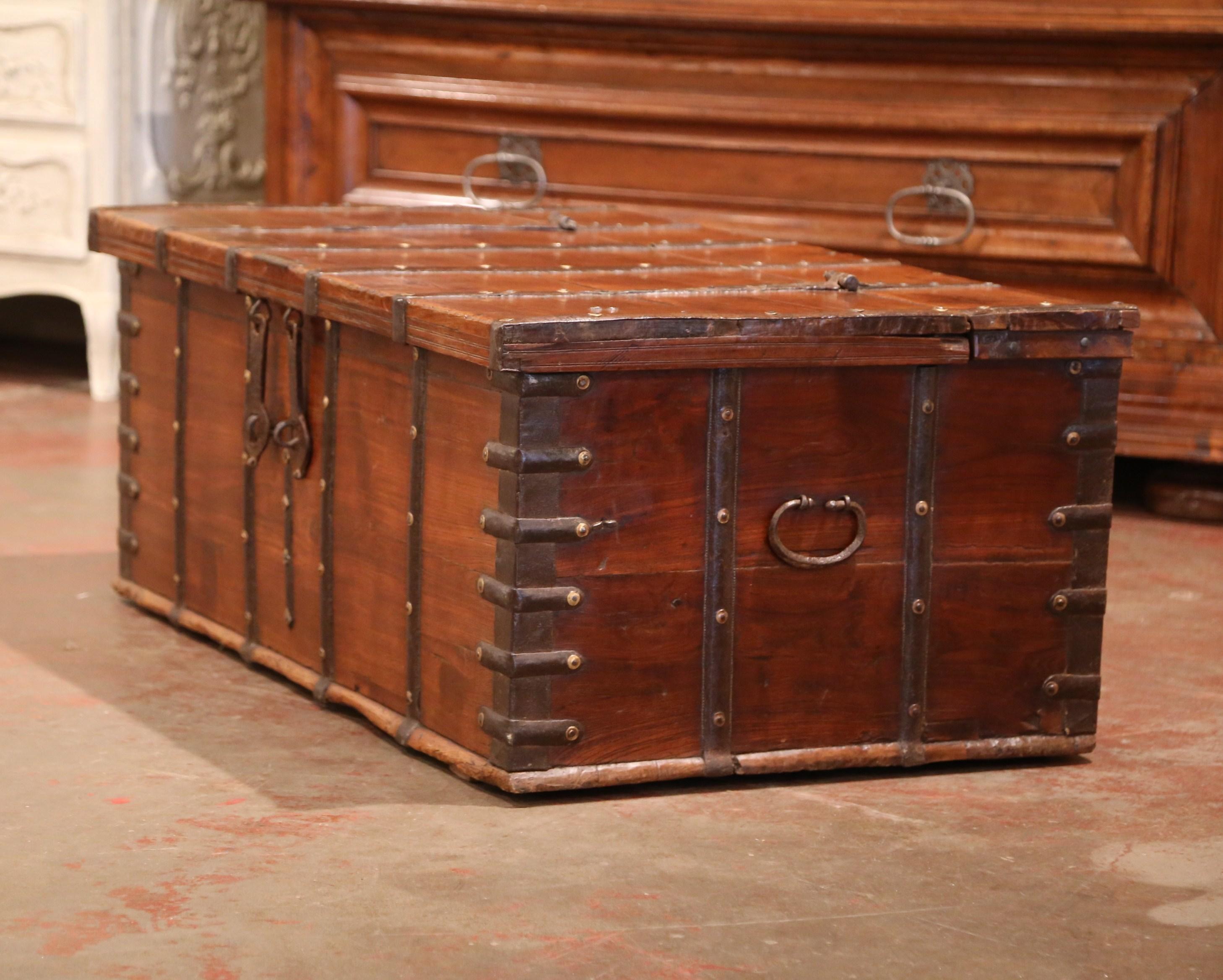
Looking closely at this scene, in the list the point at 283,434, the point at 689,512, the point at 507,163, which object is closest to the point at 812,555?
the point at 689,512

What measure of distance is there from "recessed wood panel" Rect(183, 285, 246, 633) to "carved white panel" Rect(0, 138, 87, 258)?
1838 mm

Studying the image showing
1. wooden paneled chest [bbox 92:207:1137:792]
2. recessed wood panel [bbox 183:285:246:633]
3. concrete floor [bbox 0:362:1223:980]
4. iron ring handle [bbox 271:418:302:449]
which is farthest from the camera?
recessed wood panel [bbox 183:285:246:633]

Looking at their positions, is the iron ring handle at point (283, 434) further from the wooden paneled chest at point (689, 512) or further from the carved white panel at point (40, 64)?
the carved white panel at point (40, 64)

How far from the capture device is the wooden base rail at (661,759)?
2119mm

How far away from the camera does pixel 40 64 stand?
14.5ft

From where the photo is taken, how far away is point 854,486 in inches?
86.0

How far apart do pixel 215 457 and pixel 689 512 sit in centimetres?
81

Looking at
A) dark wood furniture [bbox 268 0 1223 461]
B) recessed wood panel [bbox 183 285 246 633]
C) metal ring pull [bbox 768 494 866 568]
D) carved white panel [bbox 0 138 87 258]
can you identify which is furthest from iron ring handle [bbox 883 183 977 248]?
carved white panel [bbox 0 138 87 258]

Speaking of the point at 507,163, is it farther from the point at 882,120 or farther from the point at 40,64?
the point at 40,64

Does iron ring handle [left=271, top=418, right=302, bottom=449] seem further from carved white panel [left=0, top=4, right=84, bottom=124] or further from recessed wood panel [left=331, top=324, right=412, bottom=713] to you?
carved white panel [left=0, top=4, right=84, bottom=124]

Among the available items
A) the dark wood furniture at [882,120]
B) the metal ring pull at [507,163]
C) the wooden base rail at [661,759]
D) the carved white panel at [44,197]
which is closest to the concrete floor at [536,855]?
the wooden base rail at [661,759]

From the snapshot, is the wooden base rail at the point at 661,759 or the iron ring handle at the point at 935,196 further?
the iron ring handle at the point at 935,196

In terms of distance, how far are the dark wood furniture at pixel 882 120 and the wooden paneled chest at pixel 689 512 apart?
118 centimetres

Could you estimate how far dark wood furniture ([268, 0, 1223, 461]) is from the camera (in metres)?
3.50
